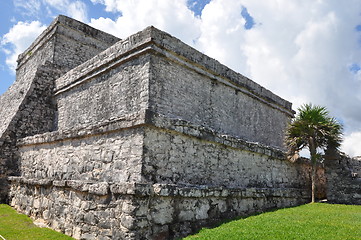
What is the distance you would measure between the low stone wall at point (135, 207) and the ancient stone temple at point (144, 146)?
19 millimetres

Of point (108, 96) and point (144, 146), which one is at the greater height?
point (108, 96)

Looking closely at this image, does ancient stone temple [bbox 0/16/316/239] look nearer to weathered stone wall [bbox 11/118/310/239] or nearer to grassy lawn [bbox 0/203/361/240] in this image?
weathered stone wall [bbox 11/118/310/239]

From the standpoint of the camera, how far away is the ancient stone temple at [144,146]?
5152 millimetres

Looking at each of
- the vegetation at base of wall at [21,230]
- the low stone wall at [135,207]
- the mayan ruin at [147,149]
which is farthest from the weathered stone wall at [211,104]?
the vegetation at base of wall at [21,230]

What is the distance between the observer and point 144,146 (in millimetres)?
5094

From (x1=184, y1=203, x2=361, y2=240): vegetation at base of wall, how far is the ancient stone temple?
1.60 ft

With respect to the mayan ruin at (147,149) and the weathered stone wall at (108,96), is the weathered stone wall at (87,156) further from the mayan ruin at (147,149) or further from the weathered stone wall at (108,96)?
the weathered stone wall at (108,96)

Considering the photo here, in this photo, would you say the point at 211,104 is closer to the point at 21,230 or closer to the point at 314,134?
the point at 314,134

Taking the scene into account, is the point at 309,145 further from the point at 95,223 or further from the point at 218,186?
the point at 95,223

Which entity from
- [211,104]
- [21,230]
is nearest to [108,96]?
[211,104]

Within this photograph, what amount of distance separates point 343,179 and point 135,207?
7426 mm

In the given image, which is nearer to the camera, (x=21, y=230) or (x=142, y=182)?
(x=142, y=182)

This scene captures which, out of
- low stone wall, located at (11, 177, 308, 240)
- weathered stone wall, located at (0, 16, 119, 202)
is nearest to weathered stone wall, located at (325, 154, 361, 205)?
low stone wall, located at (11, 177, 308, 240)

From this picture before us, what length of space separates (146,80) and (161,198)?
3048mm
